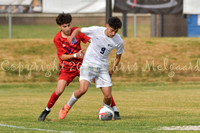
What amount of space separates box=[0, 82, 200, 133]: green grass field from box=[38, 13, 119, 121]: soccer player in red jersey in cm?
44

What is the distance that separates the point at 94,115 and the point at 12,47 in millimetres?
12025

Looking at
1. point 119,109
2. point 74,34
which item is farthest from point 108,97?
point 119,109

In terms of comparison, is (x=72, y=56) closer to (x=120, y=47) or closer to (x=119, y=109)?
(x=120, y=47)

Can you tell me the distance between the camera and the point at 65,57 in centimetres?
909

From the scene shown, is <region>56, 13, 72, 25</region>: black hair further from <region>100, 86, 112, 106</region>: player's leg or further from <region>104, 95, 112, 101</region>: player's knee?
<region>104, 95, 112, 101</region>: player's knee

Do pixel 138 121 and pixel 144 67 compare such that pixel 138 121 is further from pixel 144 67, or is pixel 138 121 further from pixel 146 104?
pixel 144 67

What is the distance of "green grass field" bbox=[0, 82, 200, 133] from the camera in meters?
8.09

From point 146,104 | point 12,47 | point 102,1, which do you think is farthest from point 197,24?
point 146,104

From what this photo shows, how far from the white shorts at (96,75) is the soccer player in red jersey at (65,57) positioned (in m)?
0.31

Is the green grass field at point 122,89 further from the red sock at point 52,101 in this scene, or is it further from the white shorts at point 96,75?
the white shorts at point 96,75

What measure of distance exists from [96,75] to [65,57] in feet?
2.08

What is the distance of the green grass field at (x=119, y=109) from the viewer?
8091 mm

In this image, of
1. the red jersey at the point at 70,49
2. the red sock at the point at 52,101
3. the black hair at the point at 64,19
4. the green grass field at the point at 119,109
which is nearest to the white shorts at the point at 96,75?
the red jersey at the point at 70,49

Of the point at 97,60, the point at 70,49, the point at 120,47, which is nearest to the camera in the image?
the point at 97,60
